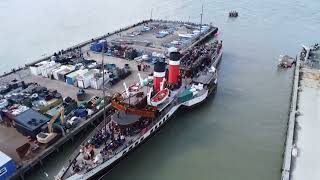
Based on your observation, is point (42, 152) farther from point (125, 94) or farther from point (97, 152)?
point (125, 94)

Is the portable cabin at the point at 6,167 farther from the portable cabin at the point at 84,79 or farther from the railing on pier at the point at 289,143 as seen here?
the railing on pier at the point at 289,143

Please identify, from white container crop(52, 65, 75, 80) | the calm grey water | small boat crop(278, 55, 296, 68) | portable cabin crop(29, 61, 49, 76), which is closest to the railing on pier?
the calm grey water

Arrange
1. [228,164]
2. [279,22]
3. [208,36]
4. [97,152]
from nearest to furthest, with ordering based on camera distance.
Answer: [97,152], [228,164], [208,36], [279,22]

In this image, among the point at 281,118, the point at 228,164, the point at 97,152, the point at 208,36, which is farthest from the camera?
the point at 208,36

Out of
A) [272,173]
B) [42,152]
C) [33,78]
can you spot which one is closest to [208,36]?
[33,78]

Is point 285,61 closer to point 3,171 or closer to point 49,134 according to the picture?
point 49,134

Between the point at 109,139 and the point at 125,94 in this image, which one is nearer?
the point at 109,139
